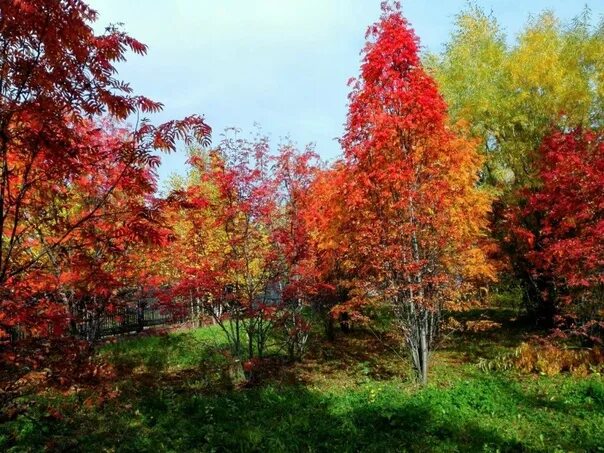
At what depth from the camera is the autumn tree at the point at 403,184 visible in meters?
8.88

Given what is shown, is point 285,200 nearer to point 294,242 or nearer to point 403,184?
point 294,242

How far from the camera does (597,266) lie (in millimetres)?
9727

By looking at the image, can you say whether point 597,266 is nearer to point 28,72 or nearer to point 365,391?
point 365,391

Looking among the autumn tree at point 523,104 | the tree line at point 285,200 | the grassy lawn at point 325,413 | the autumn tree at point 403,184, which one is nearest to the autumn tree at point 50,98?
the tree line at point 285,200

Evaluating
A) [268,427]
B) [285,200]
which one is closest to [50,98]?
[268,427]

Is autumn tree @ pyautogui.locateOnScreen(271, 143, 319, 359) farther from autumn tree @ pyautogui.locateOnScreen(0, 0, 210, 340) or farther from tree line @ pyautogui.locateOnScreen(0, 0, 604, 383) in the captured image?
autumn tree @ pyautogui.locateOnScreen(0, 0, 210, 340)

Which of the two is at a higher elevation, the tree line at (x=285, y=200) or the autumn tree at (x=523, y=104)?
the autumn tree at (x=523, y=104)

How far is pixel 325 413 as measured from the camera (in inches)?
285

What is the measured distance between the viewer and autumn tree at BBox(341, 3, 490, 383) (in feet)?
29.1

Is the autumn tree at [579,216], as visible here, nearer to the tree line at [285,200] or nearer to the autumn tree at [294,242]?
the tree line at [285,200]

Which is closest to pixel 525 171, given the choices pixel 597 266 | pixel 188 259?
pixel 597 266

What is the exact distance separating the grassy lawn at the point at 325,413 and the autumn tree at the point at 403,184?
5.71ft

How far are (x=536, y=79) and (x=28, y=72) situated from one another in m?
15.2

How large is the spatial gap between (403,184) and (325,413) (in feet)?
14.9
